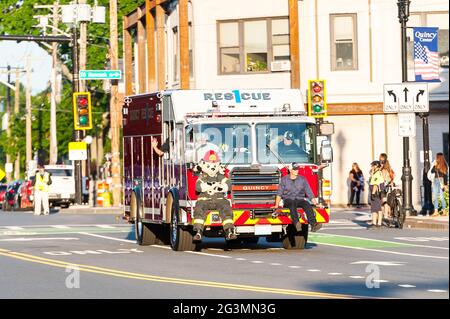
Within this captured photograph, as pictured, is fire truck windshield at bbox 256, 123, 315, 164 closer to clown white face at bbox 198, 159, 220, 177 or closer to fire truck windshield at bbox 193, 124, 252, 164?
fire truck windshield at bbox 193, 124, 252, 164

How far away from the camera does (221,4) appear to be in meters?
53.1

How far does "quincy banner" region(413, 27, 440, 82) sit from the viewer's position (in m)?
38.8

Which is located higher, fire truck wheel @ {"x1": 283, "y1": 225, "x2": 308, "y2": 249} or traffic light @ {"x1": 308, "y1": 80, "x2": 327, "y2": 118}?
traffic light @ {"x1": 308, "y1": 80, "x2": 327, "y2": 118}

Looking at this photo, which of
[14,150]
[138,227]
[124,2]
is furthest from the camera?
[14,150]

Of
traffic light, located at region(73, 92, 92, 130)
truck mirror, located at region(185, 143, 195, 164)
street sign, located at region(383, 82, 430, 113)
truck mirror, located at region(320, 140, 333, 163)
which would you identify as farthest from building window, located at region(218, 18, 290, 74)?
truck mirror, located at region(185, 143, 195, 164)

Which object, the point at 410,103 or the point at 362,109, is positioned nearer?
the point at 410,103

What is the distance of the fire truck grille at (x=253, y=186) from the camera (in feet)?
86.3

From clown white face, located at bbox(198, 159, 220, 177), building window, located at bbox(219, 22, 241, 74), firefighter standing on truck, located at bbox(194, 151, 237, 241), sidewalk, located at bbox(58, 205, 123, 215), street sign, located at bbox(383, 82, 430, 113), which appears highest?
building window, located at bbox(219, 22, 241, 74)

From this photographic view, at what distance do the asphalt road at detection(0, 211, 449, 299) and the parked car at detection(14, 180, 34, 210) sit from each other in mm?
25928

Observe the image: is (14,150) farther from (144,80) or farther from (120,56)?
(144,80)

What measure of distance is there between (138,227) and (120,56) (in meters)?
54.2

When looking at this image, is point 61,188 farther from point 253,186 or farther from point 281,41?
point 253,186

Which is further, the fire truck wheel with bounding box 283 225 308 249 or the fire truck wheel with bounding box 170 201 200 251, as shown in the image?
the fire truck wheel with bounding box 283 225 308 249
